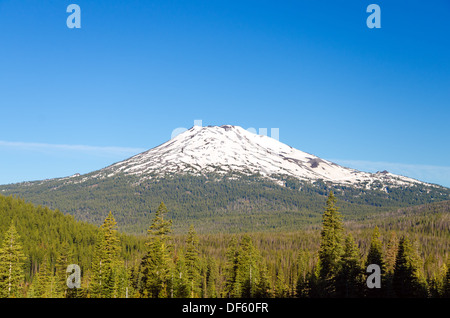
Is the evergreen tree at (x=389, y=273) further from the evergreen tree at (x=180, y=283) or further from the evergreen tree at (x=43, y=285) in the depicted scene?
the evergreen tree at (x=43, y=285)

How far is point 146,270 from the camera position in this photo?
48.0 meters

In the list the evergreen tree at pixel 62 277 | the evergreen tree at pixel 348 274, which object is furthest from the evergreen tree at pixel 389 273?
the evergreen tree at pixel 62 277

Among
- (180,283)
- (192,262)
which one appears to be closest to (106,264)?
(180,283)

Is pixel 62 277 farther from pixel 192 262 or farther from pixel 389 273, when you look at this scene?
pixel 389 273

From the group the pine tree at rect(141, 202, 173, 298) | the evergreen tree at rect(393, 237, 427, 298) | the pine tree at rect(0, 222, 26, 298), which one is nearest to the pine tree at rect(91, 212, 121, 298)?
the pine tree at rect(141, 202, 173, 298)

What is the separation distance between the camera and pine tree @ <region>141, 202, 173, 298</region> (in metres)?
44.3

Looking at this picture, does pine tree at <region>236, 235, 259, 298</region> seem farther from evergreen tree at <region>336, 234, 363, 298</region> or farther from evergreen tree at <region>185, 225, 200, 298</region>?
evergreen tree at <region>336, 234, 363, 298</region>

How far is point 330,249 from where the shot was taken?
144 feet

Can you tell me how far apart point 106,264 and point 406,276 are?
3435 cm

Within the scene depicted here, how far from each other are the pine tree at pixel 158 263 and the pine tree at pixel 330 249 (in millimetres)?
16244

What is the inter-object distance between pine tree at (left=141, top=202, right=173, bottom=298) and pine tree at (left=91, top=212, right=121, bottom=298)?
4166 mm
